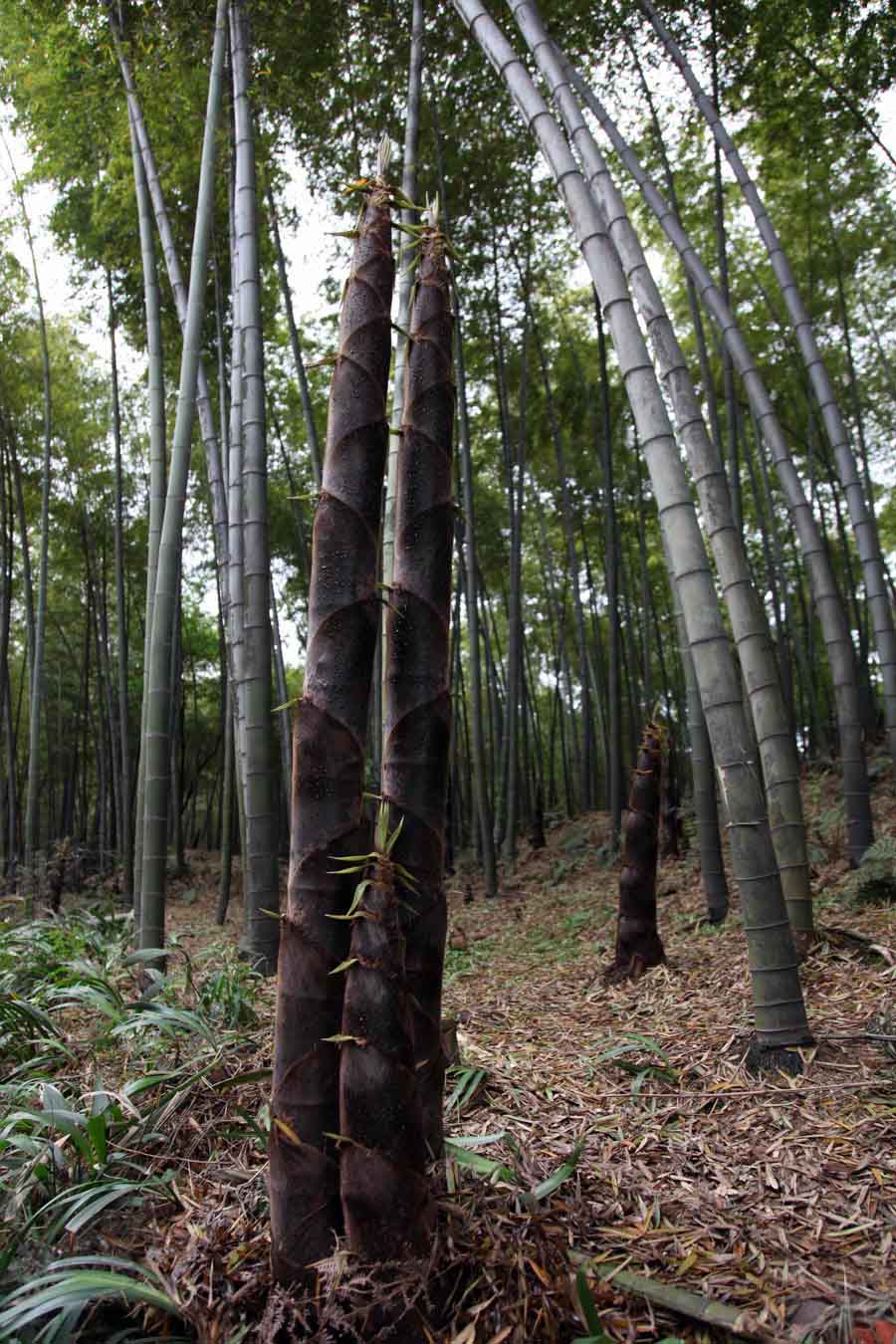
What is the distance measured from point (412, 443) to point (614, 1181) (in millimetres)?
1334

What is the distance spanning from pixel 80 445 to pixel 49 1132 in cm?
936

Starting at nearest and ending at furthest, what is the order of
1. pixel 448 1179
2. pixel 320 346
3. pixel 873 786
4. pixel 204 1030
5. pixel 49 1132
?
pixel 448 1179
pixel 49 1132
pixel 204 1030
pixel 873 786
pixel 320 346

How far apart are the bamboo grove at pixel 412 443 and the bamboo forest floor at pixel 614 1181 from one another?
0.11 m

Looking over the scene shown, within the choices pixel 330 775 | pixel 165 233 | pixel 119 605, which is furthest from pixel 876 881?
pixel 119 605

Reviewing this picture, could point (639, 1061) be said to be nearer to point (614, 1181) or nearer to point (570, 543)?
point (614, 1181)

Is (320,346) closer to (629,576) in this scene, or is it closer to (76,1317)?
(629,576)

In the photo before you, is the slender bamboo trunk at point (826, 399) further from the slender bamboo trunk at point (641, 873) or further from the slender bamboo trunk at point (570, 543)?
the slender bamboo trunk at point (570, 543)

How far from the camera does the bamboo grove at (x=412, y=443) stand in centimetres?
125

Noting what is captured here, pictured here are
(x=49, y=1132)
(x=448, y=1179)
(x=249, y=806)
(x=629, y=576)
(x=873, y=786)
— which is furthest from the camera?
(x=629, y=576)

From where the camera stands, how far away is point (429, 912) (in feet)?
4.30

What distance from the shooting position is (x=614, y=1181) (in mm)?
1461

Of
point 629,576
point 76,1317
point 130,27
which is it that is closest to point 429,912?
point 76,1317

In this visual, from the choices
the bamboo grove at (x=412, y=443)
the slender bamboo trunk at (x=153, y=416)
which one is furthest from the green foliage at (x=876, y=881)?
the slender bamboo trunk at (x=153, y=416)

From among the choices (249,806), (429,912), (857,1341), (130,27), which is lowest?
(857,1341)
